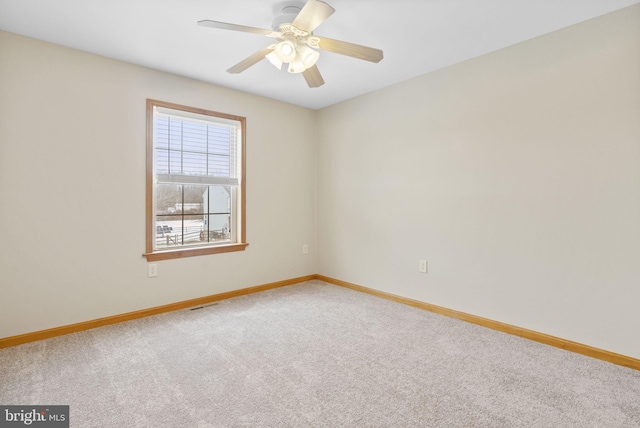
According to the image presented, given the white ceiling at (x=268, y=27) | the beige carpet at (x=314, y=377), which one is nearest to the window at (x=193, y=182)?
the white ceiling at (x=268, y=27)

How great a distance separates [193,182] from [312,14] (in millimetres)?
2152

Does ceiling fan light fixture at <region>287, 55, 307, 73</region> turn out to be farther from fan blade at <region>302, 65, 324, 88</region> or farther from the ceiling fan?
fan blade at <region>302, 65, 324, 88</region>

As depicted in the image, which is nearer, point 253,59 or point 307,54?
point 307,54

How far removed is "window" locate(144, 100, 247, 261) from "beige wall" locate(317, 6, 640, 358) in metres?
1.52

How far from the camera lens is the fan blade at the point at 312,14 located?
5.32ft

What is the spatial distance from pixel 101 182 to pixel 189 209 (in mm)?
835

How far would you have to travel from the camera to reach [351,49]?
1.99 m

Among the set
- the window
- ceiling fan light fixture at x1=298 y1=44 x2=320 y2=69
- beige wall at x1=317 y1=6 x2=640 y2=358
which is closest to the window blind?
the window

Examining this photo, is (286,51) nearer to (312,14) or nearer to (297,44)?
(297,44)

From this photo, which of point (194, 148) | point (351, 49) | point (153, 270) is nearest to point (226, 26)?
point (351, 49)

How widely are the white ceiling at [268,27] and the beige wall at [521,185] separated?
27 centimetres

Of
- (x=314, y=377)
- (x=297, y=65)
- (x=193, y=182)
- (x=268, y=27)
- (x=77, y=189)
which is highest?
(x=268, y=27)

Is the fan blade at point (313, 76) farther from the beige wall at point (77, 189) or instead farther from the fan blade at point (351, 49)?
the beige wall at point (77, 189)

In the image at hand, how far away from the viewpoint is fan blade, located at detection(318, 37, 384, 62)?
1.95 metres
